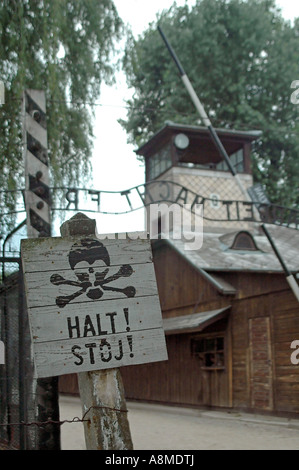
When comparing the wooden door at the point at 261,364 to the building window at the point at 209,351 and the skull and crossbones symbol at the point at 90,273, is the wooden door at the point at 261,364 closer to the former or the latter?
the building window at the point at 209,351

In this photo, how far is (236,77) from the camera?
108ft

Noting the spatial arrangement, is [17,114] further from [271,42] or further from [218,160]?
[271,42]

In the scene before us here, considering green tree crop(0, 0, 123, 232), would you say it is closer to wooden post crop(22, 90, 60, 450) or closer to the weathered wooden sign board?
wooden post crop(22, 90, 60, 450)

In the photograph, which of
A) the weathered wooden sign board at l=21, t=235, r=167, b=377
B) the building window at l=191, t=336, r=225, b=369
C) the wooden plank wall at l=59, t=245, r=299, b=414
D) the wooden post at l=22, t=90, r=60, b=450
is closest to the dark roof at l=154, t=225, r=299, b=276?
the wooden plank wall at l=59, t=245, r=299, b=414

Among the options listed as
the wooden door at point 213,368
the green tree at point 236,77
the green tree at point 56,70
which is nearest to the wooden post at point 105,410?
the green tree at point 56,70

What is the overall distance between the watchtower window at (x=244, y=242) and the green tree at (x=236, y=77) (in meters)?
13.6

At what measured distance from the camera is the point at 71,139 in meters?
13.7

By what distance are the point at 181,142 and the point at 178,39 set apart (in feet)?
42.4

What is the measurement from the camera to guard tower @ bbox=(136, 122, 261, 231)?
21.6 m

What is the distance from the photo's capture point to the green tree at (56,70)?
10.5m

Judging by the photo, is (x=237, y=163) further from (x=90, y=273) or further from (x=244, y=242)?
(x=90, y=273)

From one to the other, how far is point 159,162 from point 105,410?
67.5ft
